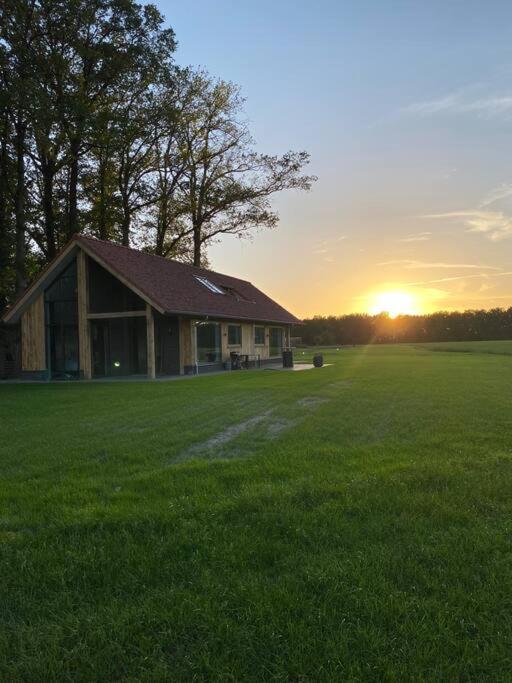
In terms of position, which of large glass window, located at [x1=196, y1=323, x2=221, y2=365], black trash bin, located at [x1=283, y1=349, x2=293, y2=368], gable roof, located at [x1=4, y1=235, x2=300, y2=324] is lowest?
black trash bin, located at [x1=283, y1=349, x2=293, y2=368]

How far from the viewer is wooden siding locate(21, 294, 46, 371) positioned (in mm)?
20391

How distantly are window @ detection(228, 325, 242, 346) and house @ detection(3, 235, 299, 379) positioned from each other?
43.4 inches

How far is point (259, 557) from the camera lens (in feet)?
11.1

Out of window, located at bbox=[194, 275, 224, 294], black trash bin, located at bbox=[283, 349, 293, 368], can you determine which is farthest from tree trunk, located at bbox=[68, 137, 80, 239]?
black trash bin, located at bbox=[283, 349, 293, 368]

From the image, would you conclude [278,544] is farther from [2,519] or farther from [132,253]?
[132,253]

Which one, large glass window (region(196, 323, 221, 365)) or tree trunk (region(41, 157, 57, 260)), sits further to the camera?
tree trunk (region(41, 157, 57, 260))

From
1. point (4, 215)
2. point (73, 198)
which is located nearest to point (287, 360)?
point (73, 198)

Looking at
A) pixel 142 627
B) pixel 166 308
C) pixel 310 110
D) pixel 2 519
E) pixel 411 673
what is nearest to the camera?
pixel 411 673

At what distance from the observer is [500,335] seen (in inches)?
2483

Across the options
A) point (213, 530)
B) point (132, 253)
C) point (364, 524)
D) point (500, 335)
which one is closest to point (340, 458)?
point (364, 524)

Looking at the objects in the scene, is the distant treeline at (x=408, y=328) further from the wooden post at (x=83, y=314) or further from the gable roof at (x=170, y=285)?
the wooden post at (x=83, y=314)

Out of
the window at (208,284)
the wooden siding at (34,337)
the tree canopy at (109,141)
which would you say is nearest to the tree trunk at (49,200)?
the tree canopy at (109,141)

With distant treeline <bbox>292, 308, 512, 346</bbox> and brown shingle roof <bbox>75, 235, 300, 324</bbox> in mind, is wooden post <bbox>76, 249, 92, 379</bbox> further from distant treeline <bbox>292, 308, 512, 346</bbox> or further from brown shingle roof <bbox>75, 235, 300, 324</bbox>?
distant treeline <bbox>292, 308, 512, 346</bbox>

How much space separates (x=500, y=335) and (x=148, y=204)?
161 feet
